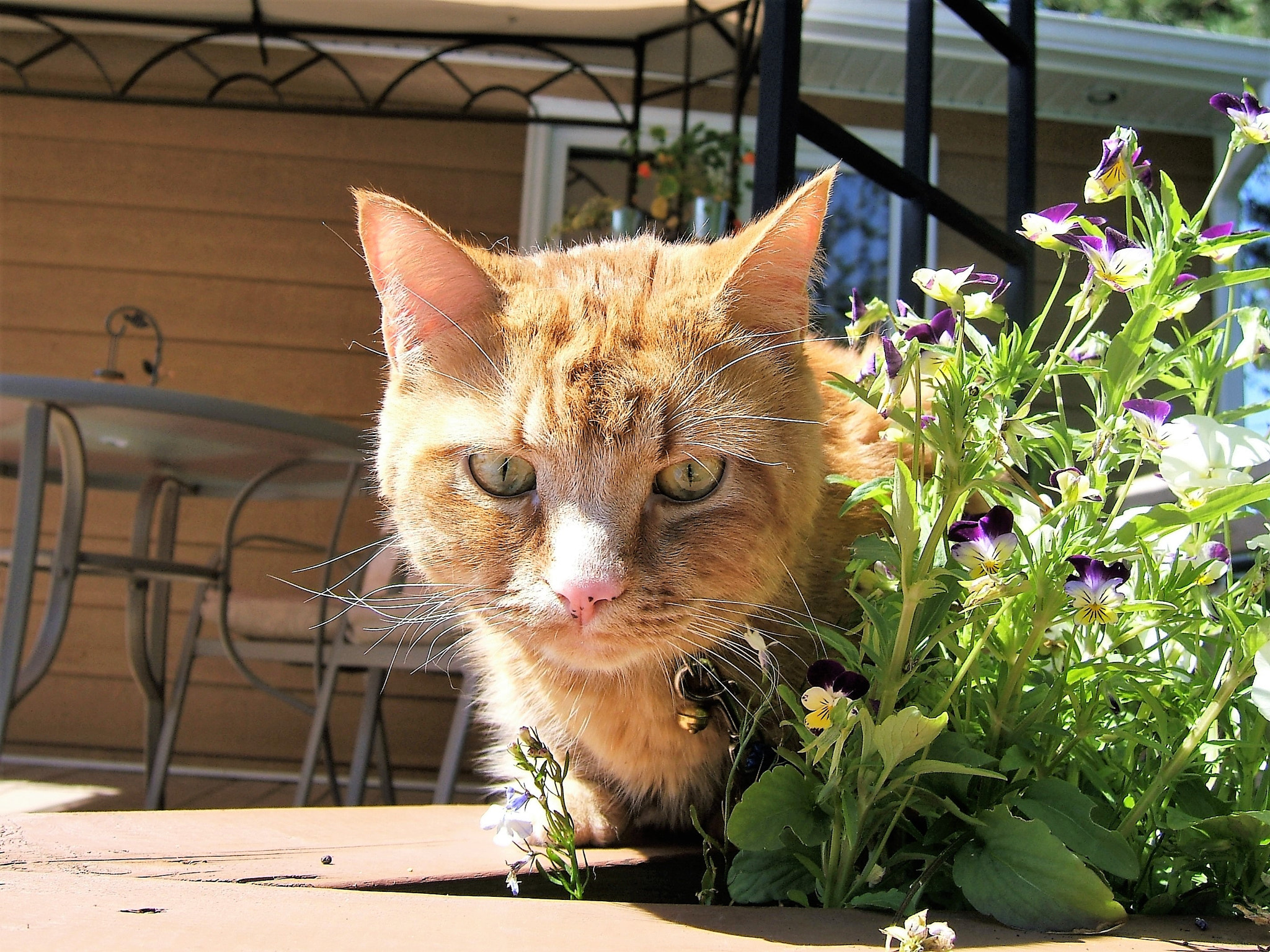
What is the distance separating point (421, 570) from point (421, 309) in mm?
340

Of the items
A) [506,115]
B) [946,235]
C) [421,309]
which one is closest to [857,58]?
[946,235]

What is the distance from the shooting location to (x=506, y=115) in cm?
435

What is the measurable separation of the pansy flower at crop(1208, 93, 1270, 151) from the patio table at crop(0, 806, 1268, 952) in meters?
0.64

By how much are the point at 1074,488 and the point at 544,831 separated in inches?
24.8

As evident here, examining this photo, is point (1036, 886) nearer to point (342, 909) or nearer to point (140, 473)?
point (342, 909)

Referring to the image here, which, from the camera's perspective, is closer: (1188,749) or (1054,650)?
(1188,749)

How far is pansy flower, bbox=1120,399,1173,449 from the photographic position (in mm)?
762

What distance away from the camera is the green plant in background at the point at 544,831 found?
919 millimetres

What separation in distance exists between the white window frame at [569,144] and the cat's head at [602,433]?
3341 millimetres

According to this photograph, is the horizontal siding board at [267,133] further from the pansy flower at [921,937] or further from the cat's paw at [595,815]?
the pansy flower at [921,937]

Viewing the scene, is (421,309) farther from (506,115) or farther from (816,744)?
(506,115)

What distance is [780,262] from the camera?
1.16m

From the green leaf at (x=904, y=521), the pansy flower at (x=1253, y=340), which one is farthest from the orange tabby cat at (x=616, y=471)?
the pansy flower at (x=1253, y=340)

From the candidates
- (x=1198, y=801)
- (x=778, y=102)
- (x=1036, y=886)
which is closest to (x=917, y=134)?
(x=778, y=102)
